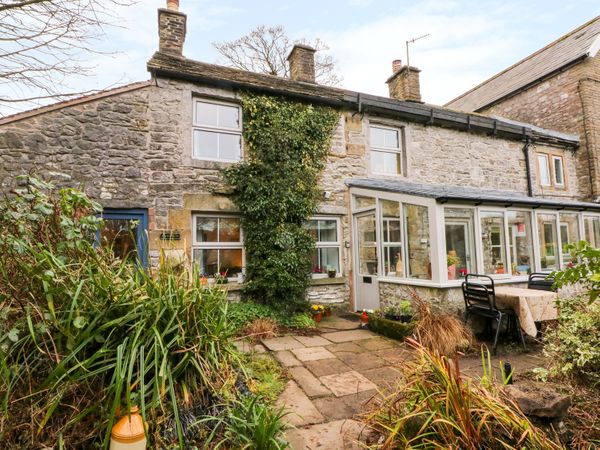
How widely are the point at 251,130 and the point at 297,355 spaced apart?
467cm

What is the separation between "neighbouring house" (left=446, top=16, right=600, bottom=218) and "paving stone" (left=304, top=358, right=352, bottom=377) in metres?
8.65

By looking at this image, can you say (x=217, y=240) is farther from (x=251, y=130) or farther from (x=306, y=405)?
(x=306, y=405)

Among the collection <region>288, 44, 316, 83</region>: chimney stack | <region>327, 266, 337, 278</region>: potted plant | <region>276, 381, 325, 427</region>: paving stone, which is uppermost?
<region>288, 44, 316, 83</region>: chimney stack

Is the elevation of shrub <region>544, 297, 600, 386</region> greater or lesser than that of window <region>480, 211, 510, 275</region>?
lesser

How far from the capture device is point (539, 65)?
12.0 meters

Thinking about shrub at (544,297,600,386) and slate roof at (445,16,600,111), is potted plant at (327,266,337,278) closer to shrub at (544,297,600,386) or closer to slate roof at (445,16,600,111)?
shrub at (544,297,600,386)

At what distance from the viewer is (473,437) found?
66.4 inches

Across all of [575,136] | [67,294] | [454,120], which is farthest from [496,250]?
[575,136]

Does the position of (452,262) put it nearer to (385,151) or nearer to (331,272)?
(331,272)

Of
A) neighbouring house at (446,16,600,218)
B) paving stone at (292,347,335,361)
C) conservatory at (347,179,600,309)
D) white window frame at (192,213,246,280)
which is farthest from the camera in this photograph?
neighbouring house at (446,16,600,218)

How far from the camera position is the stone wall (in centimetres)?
1014

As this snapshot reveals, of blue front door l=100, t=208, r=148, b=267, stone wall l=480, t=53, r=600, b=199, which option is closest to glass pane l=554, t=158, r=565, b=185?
stone wall l=480, t=53, r=600, b=199

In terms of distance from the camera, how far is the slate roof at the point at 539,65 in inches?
411

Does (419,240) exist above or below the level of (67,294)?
above
